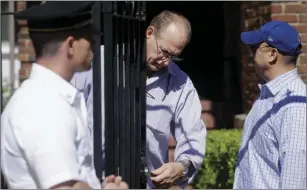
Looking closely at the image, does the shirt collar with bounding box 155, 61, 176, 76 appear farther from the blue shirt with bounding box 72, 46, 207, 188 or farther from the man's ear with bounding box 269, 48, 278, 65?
the man's ear with bounding box 269, 48, 278, 65

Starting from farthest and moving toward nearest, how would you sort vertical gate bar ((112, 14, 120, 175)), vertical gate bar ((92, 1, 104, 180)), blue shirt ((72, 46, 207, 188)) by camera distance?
blue shirt ((72, 46, 207, 188)), vertical gate bar ((112, 14, 120, 175)), vertical gate bar ((92, 1, 104, 180))

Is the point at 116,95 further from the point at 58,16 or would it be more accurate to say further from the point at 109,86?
the point at 58,16

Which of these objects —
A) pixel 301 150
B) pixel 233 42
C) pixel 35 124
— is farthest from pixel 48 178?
pixel 233 42

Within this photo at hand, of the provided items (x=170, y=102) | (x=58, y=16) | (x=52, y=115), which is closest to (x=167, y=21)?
(x=170, y=102)

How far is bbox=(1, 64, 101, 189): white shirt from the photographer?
252 cm

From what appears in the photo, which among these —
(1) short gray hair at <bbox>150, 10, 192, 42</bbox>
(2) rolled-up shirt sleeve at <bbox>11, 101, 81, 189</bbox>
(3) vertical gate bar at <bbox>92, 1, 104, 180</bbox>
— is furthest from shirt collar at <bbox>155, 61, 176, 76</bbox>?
(2) rolled-up shirt sleeve at <bbox>11, 101, 81, 189</bbox>

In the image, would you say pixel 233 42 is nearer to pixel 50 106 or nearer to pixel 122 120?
pixel 122 120

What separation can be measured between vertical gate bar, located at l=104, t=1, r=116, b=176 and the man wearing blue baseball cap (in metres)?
0.74

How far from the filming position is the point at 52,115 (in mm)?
2561

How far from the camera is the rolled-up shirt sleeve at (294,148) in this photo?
3418 mm

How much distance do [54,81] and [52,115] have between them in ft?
0.57

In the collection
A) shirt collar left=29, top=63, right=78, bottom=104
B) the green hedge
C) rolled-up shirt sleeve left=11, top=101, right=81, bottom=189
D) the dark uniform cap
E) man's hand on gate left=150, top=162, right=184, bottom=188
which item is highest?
the dark uniform cap

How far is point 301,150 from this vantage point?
11.2 feet

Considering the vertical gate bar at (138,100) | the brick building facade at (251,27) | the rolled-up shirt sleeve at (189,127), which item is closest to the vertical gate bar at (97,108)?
the vertical gate bar at (138,100)
